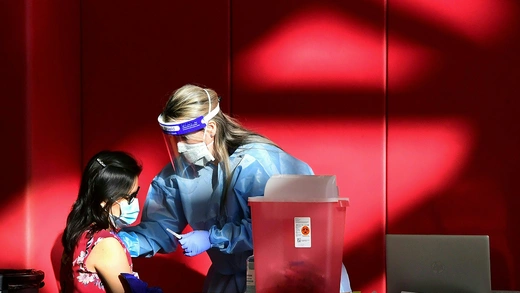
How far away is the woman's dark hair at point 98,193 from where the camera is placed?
2.86 metres

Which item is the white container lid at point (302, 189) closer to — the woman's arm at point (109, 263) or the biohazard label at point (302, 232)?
the biohazard label at point (302, 232)

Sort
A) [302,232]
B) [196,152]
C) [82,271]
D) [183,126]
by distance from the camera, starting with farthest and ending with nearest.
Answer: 1. [196,152]
2. [183,126]
3. [82,271]
4. [302,232]

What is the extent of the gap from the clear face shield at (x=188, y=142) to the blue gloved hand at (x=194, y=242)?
329 mm

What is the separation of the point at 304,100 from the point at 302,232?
148cm

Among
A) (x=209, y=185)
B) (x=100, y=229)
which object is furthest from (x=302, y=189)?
(x=209, y=185)

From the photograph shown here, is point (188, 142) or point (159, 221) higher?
point (188, 142)

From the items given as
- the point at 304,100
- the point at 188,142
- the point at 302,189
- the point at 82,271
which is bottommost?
the point at 82,271

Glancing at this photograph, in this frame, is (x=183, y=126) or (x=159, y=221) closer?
(x=183, y=126)

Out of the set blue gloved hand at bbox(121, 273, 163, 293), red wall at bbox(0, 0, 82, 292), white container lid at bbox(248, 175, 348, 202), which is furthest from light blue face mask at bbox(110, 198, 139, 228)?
white container lid at bbox(248, 175, 348, 202)

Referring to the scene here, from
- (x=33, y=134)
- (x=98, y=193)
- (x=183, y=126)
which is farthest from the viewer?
(x=33, y=134)

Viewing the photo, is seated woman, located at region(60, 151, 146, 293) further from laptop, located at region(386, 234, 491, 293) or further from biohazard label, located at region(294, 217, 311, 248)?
laptop, located at region(386, 234, 491, 293)

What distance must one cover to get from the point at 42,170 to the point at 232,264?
38.7 inches

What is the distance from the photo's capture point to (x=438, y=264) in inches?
97.3

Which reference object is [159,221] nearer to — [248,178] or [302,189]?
[248,178]
